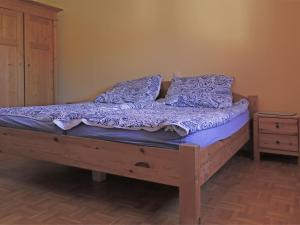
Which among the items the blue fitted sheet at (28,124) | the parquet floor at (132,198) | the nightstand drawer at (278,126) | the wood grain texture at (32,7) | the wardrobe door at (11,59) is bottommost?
the parquet floor at (132,198)

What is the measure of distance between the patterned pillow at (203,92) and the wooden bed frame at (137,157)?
1.90 feet

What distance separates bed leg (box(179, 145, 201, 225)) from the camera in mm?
1533

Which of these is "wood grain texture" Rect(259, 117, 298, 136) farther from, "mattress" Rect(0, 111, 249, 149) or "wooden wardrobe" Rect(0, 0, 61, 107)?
"wooden wardrobe" Rect(0, 0, 61, 107)

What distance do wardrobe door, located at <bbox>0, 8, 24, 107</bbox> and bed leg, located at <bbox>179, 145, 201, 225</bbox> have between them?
2932 mm

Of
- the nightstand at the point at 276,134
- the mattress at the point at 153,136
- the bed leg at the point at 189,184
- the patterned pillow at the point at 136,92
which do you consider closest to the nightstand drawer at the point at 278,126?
the nightstand at the point at 276,134

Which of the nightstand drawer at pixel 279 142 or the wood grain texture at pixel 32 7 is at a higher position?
the wood grain texture at pixel 32 7

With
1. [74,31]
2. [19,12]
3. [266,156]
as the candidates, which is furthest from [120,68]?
[266,156]

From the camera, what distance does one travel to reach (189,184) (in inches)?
61.0

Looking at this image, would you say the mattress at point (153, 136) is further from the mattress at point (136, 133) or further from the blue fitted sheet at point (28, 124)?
the blue fitted sheet at point (28, 124)

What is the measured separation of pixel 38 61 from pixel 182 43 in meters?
2.00

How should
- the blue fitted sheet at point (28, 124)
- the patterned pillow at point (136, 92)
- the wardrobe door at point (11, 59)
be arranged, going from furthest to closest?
the wardrobe door at point (11, 59) < the patterned pillow at point (136, 92) < the blue fitted sheet at point (28, 124)

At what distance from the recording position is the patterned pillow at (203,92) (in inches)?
115

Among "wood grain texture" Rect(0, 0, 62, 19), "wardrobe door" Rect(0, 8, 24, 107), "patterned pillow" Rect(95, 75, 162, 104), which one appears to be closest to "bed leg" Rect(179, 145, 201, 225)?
"patterned pillow" Rect(95, 75, 162, 104)

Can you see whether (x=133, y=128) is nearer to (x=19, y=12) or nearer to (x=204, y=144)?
(x=204, y=144)
